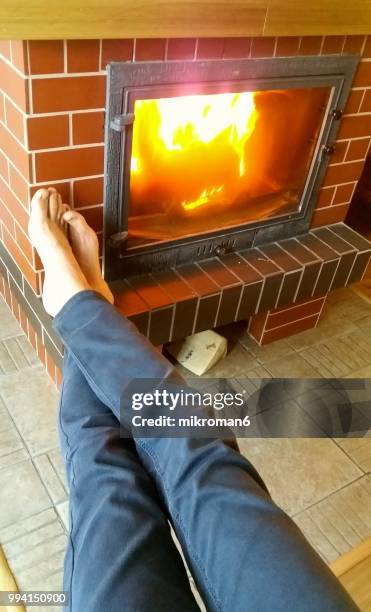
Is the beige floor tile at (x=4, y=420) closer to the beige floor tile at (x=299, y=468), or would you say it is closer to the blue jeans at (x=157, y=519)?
the blue jeans at (x=157, y=519)

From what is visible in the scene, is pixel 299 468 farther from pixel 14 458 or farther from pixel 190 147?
pixel 190 147

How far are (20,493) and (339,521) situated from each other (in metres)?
0.72

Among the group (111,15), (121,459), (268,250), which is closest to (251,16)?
(111,15)

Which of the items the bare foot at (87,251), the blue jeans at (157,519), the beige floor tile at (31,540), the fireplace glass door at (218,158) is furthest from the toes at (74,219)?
the beige floor tile at (31,540)

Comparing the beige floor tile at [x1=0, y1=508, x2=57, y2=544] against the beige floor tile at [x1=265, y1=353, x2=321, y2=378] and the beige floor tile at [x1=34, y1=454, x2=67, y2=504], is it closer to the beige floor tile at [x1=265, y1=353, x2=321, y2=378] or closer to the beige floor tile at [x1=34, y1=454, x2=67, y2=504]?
the beige floor tile at [x1=34, y1=454, x2=67, y2=504]

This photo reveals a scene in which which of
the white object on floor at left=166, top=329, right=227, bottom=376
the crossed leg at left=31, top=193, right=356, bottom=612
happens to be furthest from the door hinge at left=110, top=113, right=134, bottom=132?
the white object on floor at left=166, top=329, right=227, bottom=376

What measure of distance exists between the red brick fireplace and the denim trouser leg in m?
0.44

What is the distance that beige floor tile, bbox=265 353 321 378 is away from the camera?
1634 mm

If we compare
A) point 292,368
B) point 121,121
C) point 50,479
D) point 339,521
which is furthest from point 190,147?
point 339,521

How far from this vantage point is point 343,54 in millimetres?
1329

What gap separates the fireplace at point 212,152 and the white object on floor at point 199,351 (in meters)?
0.26

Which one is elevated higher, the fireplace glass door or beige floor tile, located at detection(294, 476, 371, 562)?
the fireplace glass door

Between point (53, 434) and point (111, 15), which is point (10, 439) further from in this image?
point (111, 15)

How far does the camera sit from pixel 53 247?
115 cm
